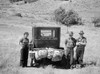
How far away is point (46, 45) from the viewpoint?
908cm

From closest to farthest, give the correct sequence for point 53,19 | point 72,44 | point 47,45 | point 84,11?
point 72,44 → point 47,45 → point 53,19 → point 84,11

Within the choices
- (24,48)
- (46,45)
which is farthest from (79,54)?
(24,48)

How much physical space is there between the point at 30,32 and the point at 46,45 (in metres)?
15.6

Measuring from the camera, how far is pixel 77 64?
8.76 meters

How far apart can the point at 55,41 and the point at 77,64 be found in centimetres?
137

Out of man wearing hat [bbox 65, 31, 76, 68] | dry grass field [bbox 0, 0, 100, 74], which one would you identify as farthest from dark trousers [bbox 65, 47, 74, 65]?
dry grass field [bbox 0, 0, 100, 74]

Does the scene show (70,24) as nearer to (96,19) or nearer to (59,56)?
(96,19)

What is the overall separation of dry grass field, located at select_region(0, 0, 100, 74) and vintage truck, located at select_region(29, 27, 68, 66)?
47 cm

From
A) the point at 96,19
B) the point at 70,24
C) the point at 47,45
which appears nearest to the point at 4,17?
the point at 70,24

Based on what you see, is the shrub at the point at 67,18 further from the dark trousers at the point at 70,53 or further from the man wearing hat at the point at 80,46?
the dark trousers at the point at 70,53

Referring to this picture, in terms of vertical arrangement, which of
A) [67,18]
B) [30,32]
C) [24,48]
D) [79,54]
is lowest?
[79,54]

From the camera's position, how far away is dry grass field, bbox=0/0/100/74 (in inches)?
315

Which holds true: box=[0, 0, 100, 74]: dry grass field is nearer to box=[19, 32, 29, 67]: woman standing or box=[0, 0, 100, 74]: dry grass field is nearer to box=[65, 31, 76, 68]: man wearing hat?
box=[19, 32, 29, 67]: woman standing

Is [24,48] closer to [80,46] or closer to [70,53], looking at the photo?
A: [70,53]
